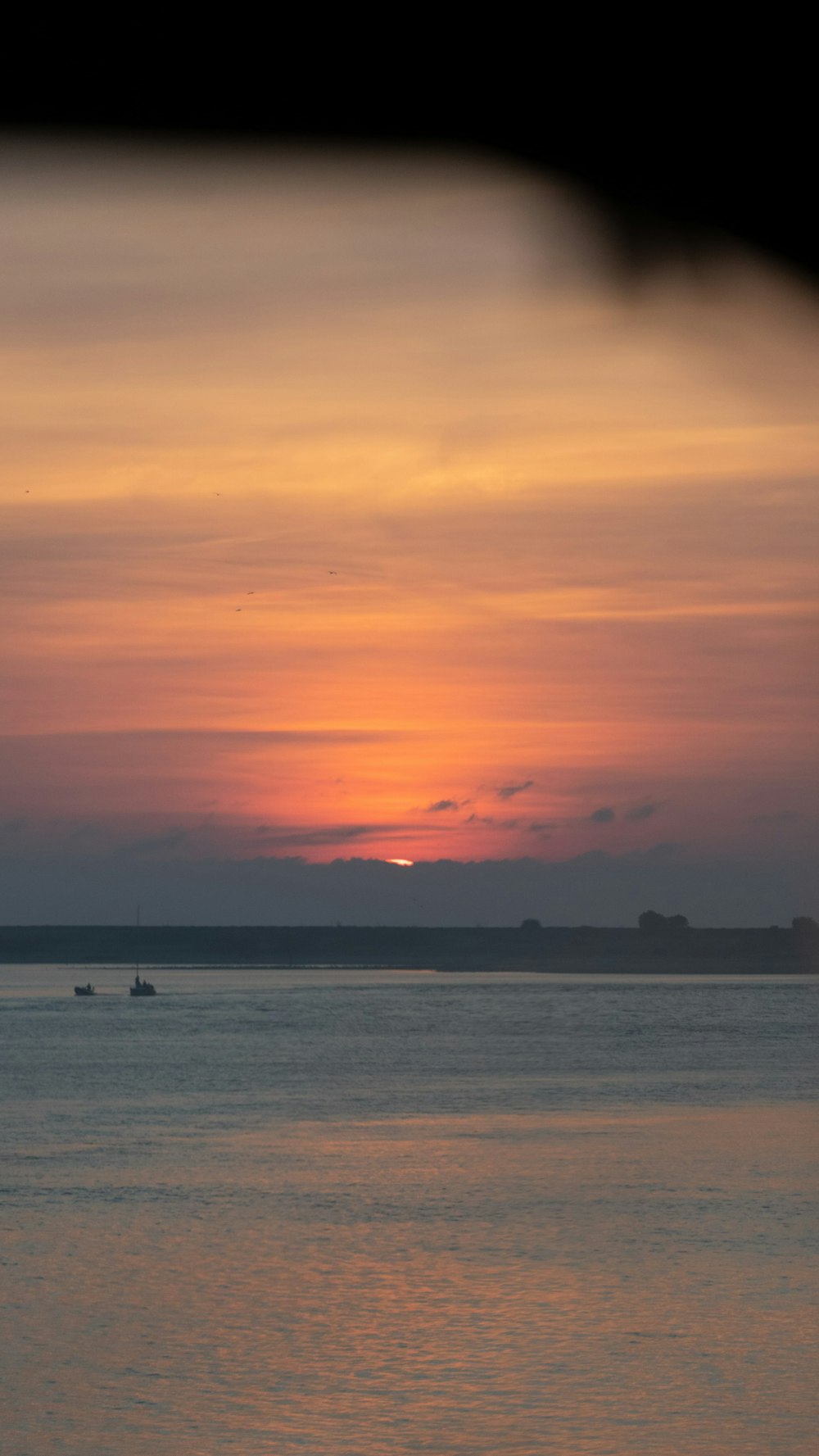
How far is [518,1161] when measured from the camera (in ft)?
127

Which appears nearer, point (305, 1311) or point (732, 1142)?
point (305, 1311)

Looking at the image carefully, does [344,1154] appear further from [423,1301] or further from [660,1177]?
[423,1301]

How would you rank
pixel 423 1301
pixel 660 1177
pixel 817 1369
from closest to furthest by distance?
pixel 817 1369 < pixel 423 1301 < pixel 660 1177

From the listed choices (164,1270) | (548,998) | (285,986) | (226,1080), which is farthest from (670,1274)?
(285,986)

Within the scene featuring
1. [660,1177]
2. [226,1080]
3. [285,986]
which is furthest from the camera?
[285,986]

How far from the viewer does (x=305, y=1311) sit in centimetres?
2598

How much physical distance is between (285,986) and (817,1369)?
13687cm

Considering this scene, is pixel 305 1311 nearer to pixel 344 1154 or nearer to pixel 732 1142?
pixel 344 1154

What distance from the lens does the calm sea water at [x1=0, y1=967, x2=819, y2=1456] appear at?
2092cm

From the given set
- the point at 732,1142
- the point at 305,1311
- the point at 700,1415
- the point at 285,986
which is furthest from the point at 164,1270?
the point at 285,986

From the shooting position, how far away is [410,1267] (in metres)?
28.8

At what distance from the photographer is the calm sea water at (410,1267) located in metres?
20.9

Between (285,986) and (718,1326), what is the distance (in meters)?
135

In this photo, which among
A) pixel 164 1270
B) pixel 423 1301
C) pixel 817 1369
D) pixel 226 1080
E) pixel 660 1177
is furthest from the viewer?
pixel 226 1080
